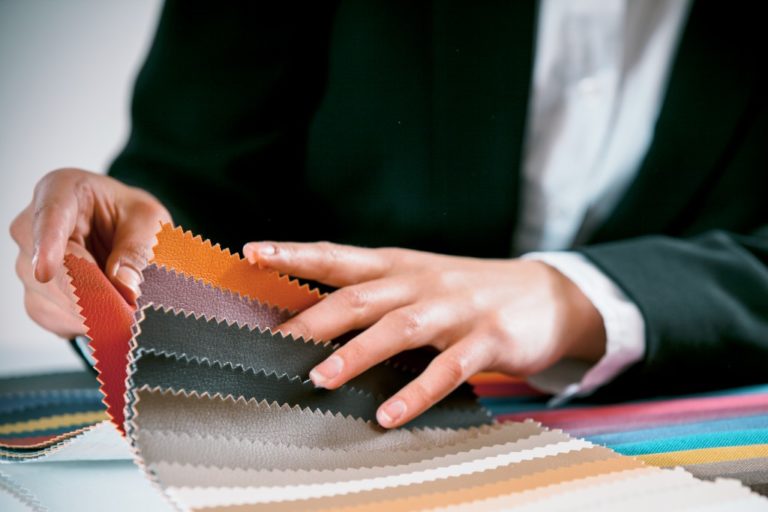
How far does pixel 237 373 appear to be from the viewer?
0.34 m

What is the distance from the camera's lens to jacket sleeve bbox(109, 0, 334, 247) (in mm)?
497

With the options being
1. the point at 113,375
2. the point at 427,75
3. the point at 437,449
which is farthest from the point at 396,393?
the point at 427,75

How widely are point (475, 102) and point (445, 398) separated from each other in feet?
0.74

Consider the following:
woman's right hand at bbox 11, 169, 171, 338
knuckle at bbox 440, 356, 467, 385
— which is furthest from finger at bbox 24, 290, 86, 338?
knuckle at bbox 440, 356, 467, 385

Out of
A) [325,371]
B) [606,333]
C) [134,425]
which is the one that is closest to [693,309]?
[606,333]

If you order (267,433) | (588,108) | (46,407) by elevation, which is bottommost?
(46,407)

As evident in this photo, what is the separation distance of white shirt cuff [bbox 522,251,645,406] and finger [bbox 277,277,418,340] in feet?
0.45

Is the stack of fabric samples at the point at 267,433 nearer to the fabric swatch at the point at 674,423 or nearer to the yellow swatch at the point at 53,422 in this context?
the fabric swatch at the point at 674,423

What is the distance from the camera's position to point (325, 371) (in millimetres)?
367

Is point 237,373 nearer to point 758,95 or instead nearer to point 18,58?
point 18,58

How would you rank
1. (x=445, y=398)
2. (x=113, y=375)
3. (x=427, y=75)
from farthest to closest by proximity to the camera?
(x=427, y=75)
(x=445, y=398)
(x=113, y=375)

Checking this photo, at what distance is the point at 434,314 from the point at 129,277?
183 millimetres

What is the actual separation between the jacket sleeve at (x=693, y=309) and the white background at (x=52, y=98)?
1.19 ft

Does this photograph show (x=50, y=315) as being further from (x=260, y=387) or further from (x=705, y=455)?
(x=705, y=455)
